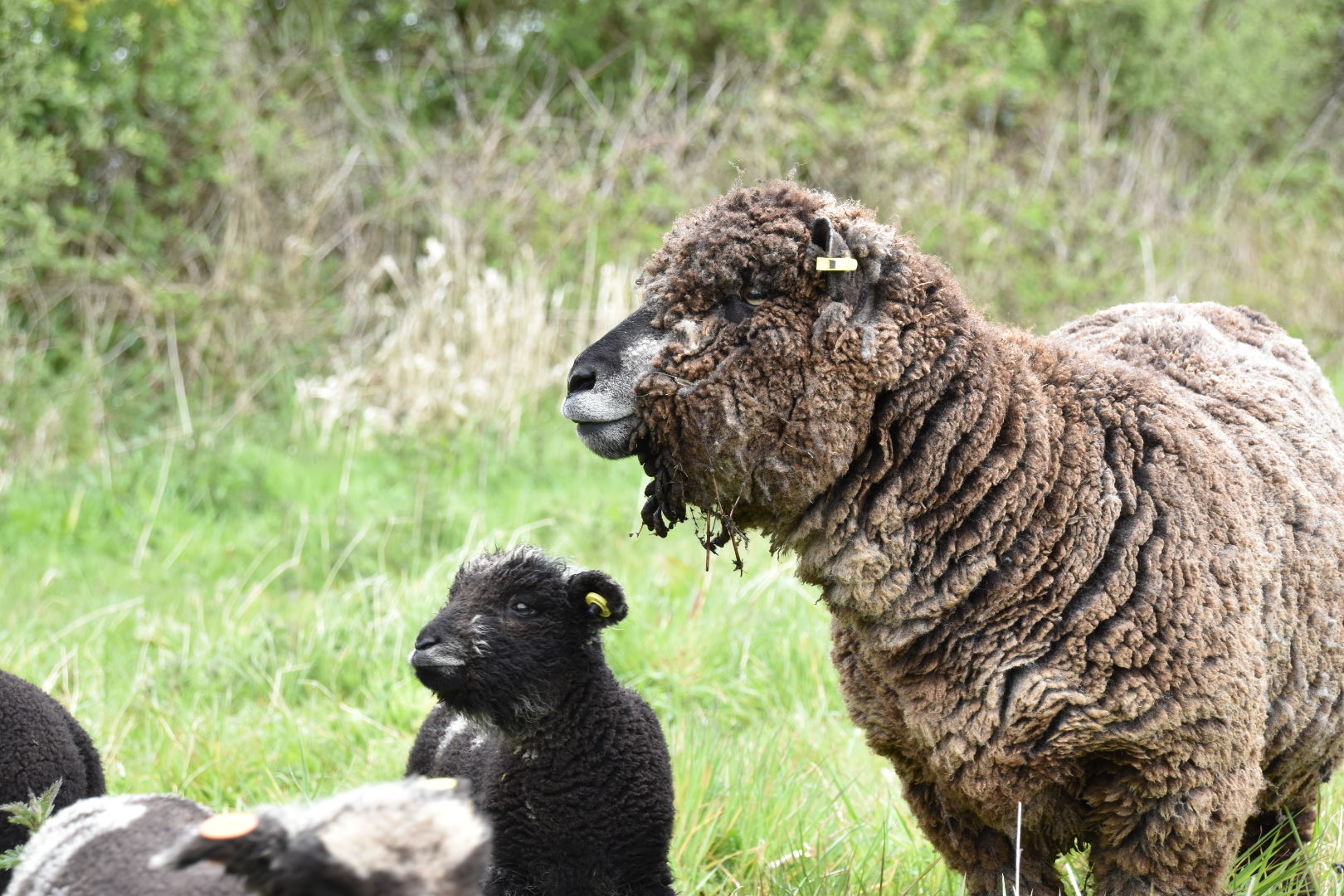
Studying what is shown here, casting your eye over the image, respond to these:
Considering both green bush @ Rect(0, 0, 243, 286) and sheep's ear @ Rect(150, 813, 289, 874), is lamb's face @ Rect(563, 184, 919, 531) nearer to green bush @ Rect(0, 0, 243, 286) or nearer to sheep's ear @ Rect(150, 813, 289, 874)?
sheep's ear @ Rect(150, 813, 289, 874)

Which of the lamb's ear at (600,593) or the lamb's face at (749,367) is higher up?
the lamb's face at (749,367)

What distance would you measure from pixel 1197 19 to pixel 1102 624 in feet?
55.0

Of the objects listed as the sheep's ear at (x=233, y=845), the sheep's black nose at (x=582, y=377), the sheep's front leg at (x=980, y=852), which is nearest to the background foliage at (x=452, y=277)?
the sheep's front leg at (x=980, y=852)

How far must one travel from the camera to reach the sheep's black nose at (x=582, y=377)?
296 cm

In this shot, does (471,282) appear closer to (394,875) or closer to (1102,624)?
(1102,624)

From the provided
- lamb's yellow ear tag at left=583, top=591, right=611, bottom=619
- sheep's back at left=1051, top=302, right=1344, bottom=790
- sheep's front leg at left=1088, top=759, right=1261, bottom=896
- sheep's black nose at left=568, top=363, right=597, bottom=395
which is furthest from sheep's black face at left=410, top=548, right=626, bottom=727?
sheep's back at left=1051, top=302, right=1344, bottom=790

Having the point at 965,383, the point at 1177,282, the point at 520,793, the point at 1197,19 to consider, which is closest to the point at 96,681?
the point at 520,793

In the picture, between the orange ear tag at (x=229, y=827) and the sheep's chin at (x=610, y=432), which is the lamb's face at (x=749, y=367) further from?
the orange ear tag at (x=229, y=827)

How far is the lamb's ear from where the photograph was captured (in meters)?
3.87

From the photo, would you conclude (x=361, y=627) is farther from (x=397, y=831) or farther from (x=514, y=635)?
(x=397, y=831)

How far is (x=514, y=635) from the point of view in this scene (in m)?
3.80

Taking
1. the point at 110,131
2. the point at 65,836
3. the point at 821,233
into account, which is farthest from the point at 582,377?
the point at 110,131

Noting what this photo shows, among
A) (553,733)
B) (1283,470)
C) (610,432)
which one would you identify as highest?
(610,432)

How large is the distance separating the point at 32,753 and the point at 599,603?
1.52m
